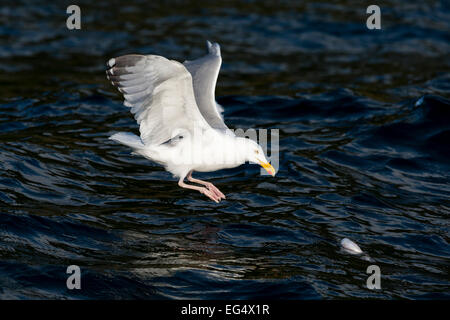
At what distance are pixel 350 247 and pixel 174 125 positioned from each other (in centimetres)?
257

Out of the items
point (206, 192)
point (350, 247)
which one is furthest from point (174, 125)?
point (350, 247)

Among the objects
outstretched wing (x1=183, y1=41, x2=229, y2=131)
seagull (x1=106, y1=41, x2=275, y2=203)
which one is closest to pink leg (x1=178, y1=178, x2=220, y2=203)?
seagull (x1=106, y1=41, x2=275, y2=203)

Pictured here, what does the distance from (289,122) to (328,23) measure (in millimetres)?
7349

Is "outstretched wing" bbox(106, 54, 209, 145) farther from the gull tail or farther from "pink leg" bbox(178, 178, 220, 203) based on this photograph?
"pink leg" bbox(178, 178, 220, 203)

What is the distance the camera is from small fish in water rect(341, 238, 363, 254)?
26.8 ft

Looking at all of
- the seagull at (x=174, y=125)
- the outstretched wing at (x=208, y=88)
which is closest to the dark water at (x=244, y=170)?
the seagull at (x=174, y=125)

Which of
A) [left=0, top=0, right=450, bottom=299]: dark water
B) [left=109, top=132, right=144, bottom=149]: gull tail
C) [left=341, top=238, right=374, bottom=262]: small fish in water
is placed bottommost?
[left=341, top=238, right=374, bottom=262]: small fish in water

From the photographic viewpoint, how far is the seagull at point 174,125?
7.93m

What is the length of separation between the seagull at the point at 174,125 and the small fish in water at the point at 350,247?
4.52 feet

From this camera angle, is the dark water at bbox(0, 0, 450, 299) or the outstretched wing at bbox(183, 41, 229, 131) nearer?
the dark water at bbox(0, 0, 450, 299)

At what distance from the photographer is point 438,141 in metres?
11.9

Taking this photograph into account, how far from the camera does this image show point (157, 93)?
8.23m

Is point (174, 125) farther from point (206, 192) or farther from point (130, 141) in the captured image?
point (206, 192)

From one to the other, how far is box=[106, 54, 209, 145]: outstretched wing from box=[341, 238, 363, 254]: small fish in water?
85.7 inches
